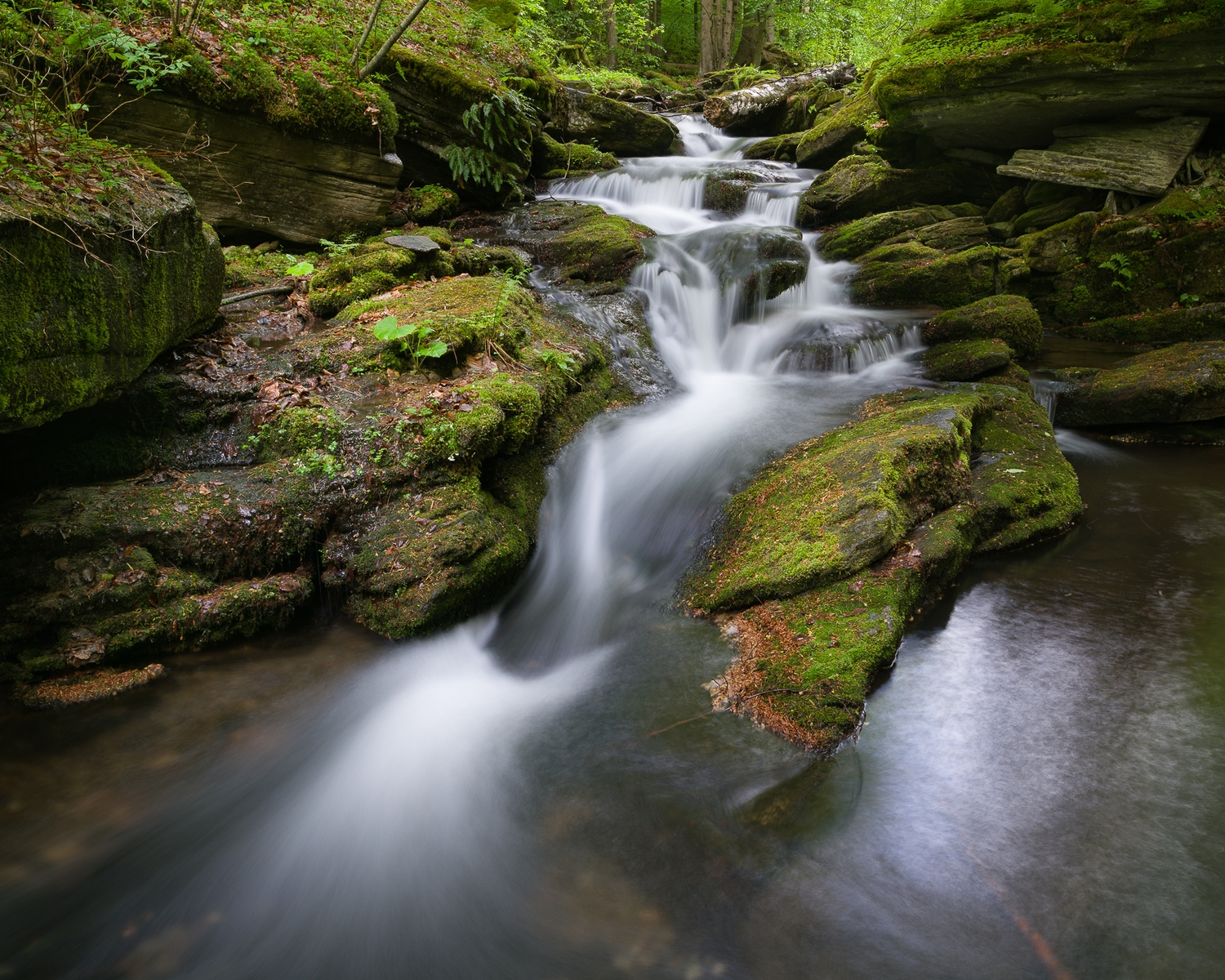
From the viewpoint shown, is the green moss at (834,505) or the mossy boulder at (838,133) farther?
the mossy boulder at (838,133)

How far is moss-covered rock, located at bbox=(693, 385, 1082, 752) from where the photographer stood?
3.55 metres

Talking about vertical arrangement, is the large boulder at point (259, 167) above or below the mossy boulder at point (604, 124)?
below

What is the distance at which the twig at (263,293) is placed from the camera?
591 cm

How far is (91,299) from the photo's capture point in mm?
3568

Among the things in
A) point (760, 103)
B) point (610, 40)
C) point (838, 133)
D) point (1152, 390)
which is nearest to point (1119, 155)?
point (1152, 390)

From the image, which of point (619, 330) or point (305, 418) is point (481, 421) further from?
point (619, 330)

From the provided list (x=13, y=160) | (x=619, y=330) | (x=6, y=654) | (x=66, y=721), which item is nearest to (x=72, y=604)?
(x=6, y=654)

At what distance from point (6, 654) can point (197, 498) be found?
1214mm

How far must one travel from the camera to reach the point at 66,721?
137 inches

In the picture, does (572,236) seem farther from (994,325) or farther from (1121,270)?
(1121,270)

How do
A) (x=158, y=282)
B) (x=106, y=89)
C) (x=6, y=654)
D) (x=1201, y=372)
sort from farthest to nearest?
(x=1201, y=372) < (x=106, y=89) < (x=158, y=282) < (x=6, y=654)

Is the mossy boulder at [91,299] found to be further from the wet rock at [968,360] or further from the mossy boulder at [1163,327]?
the mossy boulder at [1163,327]

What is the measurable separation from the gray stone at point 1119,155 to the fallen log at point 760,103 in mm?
9179

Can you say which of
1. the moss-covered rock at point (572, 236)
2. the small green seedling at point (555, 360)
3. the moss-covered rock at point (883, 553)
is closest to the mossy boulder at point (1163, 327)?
the moss-covered rock at point (883, 553)
